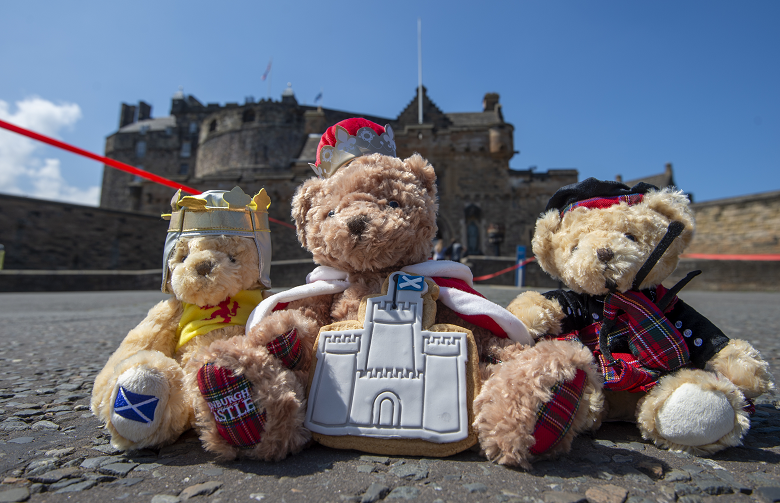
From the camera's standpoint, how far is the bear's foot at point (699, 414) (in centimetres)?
158

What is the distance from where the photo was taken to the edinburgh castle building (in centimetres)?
2545

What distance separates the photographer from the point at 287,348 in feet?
5.46

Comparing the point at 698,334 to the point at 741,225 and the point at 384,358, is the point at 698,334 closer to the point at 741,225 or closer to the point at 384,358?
the point at 384,358

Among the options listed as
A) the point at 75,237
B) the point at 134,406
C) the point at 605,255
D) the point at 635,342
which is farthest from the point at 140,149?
the point at 635,342

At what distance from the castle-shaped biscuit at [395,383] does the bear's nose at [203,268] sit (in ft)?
2.14

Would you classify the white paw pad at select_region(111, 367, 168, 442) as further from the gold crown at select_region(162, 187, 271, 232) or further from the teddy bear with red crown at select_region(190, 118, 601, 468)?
the gold crown at select_region(162, 187, 271, 232)

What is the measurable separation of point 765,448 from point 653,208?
104 cm

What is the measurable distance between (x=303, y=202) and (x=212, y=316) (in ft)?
2.20

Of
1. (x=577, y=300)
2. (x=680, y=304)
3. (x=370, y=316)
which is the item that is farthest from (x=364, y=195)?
(x=680, y=304)

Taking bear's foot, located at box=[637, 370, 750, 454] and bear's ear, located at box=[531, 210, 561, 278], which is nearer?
bear's foot, located at box=[637, 370, 750, 454]

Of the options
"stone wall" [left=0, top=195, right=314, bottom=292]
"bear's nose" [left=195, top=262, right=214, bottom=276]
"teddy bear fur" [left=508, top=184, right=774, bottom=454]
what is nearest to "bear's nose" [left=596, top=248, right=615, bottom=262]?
"teddy bear fur" [left=508, top=184, right=774, bottom=454]

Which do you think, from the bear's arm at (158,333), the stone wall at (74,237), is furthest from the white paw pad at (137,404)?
the stone wall at (74,237)

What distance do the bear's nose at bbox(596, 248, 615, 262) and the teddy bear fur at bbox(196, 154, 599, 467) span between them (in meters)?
0.52

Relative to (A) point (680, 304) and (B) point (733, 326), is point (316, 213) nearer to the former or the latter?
(A) point (680, 304)
